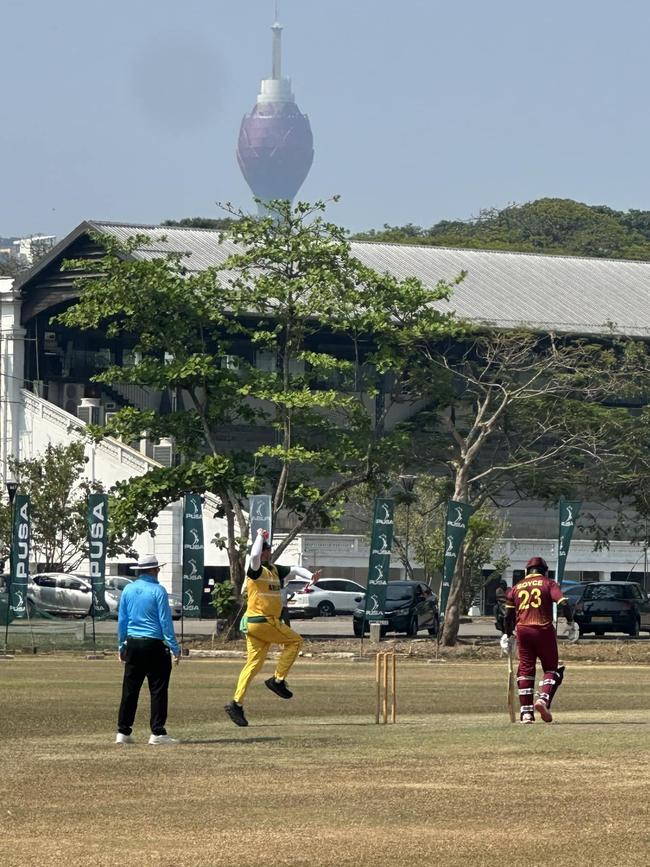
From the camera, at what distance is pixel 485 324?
5844 centimetres

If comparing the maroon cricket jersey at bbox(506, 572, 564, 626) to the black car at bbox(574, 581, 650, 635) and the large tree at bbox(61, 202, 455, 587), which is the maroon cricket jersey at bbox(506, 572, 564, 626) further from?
the black car at bbox(574, 581, 650, 635)

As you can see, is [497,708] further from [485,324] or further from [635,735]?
[485,324]

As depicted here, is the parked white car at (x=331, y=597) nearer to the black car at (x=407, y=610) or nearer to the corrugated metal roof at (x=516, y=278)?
the corrugated metal roof at (x=516, y=278)

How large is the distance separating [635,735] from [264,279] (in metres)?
29.3

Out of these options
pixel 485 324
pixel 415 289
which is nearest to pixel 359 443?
pixel 415 289

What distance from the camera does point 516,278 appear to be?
84750mm

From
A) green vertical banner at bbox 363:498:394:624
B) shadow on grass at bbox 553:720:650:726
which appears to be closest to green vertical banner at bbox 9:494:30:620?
green vertical banner at bbox 363:498:394:624

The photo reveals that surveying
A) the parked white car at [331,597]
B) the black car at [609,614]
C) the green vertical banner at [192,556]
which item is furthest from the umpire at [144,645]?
the parked white car at [331,597]

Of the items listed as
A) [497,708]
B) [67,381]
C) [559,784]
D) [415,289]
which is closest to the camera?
[559,784]

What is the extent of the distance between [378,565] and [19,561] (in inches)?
324

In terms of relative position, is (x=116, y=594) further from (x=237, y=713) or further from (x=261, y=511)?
(x=237, y=713)

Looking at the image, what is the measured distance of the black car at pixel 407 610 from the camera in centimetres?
5169

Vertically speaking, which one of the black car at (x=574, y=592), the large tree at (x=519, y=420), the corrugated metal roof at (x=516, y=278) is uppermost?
the corrugated metal roof at (x=516, y=278)

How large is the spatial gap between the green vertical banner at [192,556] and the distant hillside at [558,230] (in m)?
83.8
